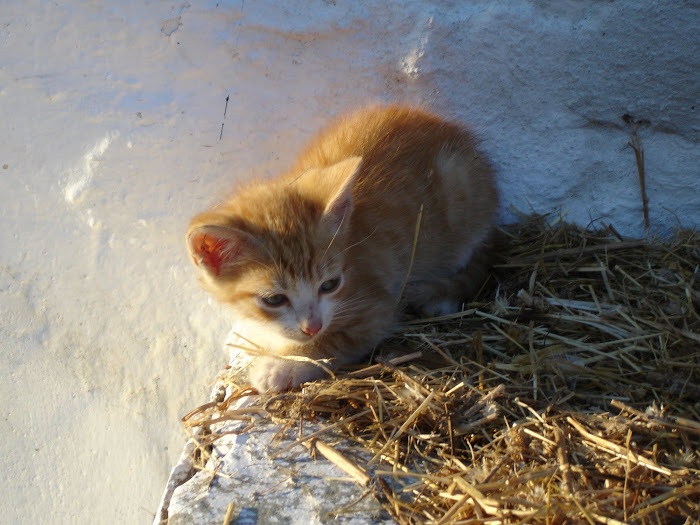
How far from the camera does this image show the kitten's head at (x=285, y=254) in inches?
78.2

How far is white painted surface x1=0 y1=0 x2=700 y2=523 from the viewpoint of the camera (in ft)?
8.66

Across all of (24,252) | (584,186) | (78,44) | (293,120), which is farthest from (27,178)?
(584,186)

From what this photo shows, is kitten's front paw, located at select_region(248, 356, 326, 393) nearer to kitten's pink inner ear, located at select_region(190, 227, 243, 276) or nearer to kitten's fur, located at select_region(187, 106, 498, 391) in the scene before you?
kitten's fur, located at select_region(187, 106, 498, 391)

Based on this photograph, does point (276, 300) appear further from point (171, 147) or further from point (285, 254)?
point (171, 147)

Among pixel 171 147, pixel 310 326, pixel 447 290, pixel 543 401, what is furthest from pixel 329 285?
pixel 171 147

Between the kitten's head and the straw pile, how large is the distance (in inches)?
10.3

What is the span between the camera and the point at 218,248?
196 cm

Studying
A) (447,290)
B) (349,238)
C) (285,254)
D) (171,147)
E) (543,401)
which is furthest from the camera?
(171,147)

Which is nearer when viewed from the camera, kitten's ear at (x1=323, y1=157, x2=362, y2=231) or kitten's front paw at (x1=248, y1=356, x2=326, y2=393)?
kitten's ear at (x1=323, y1=157, x2=362, y2=231)

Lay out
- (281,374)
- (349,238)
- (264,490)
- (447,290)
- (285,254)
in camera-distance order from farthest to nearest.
→ (447,290) < (349,238) < (281,374) < (285,254) < (264,490)

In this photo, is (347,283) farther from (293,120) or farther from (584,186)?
(584,186)

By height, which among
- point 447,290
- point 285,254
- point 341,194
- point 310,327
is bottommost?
point 447,290

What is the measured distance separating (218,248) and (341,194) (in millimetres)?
423

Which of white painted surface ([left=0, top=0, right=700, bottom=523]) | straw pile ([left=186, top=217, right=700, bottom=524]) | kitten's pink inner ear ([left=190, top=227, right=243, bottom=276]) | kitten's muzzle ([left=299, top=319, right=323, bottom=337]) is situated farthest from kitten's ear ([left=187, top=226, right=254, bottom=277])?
white painted surface ([left=0, top=0, right=700, bottom=523])
